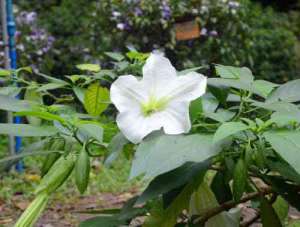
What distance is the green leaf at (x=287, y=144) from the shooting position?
0.76 metres

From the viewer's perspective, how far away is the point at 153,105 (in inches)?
34.6

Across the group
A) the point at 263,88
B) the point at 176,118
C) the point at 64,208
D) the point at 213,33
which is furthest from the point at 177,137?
the point at 213,33

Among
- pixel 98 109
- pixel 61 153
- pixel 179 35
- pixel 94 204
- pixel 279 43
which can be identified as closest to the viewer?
pixel 61 153

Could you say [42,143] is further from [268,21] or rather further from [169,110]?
[268,21]

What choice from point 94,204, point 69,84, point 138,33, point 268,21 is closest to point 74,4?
point 138,33

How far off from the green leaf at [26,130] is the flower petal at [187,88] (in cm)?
17

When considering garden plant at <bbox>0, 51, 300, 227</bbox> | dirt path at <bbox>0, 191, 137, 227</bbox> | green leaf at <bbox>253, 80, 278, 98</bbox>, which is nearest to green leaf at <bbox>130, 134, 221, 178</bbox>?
garden plant at <bbox>0, 51, 300, 227</bbox>

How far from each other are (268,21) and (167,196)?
7.16m

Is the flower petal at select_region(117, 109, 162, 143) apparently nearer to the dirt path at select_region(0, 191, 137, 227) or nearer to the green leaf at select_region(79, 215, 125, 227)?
the green leaf at select_region(79, 215, 125, 227)

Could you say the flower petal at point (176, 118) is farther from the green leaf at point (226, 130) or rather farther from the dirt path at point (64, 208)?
the dirt path at point (64, 208)

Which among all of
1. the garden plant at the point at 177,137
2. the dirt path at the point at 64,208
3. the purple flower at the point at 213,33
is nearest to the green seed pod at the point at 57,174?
the garden plant at the point at 177,137

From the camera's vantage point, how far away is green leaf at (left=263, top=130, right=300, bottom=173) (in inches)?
29.9

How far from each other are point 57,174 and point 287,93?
36 centimetres

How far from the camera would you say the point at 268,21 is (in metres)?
7.89
